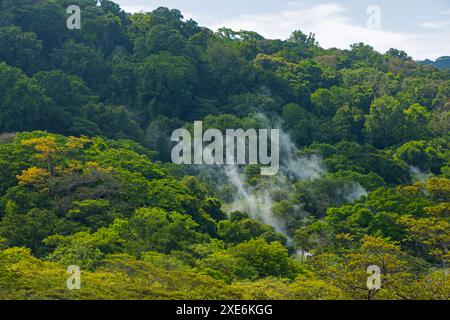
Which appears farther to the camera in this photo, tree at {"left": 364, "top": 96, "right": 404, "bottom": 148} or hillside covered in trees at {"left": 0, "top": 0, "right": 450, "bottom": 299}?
tree at {"left": 364, "top": 96, "right": 404, "bottom": 148}

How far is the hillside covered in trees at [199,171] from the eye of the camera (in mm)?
Answer: 19531

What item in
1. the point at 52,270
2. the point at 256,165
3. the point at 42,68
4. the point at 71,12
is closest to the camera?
the point at 52,270

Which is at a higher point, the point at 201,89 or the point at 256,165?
the point at 201,89

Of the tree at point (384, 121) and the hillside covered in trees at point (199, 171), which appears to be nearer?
the hillside covered in trees at point (199, 171)

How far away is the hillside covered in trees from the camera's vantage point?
19531 millimetres

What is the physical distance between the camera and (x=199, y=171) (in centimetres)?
3944

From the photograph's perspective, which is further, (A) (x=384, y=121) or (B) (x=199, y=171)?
(A) (x=384, y=121)

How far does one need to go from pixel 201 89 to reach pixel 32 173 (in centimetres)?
2514

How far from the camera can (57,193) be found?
27.4m

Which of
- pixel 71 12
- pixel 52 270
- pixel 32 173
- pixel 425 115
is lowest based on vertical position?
pixel 52 270

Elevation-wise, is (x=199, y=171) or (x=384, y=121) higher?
(x=384, y=121)
